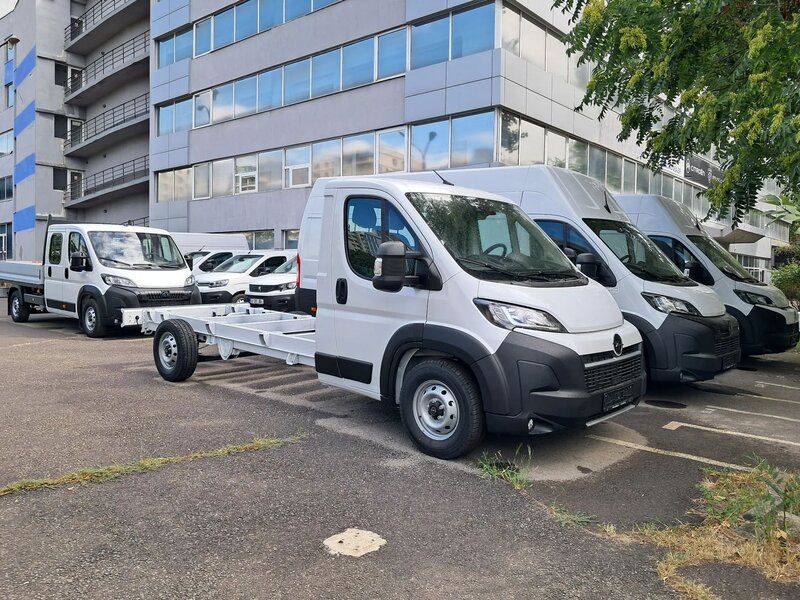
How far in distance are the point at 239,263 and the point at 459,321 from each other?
41.0 ft

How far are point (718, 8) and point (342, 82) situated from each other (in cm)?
1638

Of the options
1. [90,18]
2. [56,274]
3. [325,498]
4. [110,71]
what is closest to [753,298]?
[325,498]

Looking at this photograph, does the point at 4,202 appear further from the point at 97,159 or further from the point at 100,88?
the point at 100,88

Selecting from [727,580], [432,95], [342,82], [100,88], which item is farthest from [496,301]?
[100,88]

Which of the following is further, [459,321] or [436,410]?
[436,410]

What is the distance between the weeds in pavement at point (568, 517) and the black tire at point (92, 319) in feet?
32.6

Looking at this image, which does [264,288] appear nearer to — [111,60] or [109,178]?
[109,178]

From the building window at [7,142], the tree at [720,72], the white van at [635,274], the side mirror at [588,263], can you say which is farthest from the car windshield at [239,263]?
the building window at [7,142]

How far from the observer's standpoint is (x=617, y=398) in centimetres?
496

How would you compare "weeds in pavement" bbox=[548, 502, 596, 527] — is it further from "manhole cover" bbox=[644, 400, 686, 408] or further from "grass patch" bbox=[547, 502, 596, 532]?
"manhole cover" bbox=[644, 400, 686, 408]

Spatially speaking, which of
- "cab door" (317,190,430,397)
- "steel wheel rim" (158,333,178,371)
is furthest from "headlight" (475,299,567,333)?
"steel wheel rim" (158,333,178,371)

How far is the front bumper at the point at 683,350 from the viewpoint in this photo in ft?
22.8

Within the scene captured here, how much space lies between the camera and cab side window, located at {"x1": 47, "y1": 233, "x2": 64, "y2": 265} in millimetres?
12977

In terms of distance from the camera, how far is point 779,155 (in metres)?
6.96
